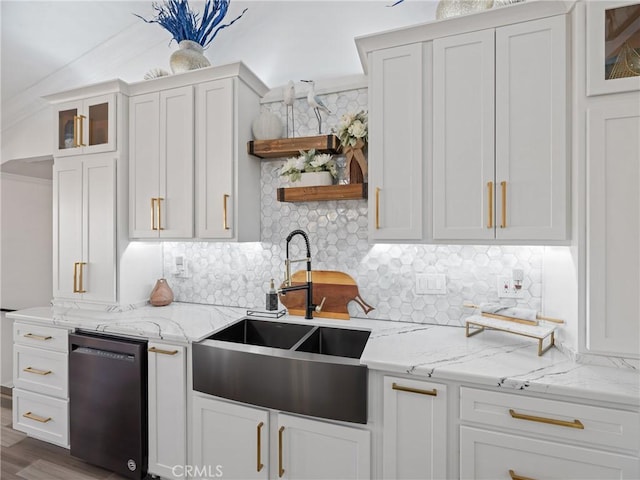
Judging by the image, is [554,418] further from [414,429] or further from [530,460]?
[414,429]

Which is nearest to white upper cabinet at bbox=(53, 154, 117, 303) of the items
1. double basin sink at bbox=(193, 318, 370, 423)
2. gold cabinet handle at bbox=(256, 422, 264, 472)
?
double basin sink at bbox=(193, 318, 370, 423)

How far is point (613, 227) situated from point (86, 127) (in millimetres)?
3112

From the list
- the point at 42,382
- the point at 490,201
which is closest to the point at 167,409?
the point at 42,382

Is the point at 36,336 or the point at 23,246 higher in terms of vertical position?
the point at 23,246

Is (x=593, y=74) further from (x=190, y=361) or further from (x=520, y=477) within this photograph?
(x=190, y=361)

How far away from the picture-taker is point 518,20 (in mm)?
1449

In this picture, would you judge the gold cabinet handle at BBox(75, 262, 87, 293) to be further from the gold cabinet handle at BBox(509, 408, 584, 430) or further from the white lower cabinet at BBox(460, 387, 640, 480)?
the gold cabinet handle at BBox(509, 408, 584, 430)

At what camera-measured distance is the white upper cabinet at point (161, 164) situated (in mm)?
2123

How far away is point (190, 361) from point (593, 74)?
2.25 meters

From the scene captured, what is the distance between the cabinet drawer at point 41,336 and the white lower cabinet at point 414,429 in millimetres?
1995

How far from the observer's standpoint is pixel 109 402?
6.13ft

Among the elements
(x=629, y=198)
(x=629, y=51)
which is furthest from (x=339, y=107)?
(x=629, y=198)

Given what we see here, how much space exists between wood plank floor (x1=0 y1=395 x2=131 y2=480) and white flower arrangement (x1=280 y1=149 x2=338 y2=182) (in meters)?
2.14

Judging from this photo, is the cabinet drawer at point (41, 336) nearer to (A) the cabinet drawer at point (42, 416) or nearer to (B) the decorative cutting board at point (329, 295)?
(A) the cabinet drawer at point (42, 416)
